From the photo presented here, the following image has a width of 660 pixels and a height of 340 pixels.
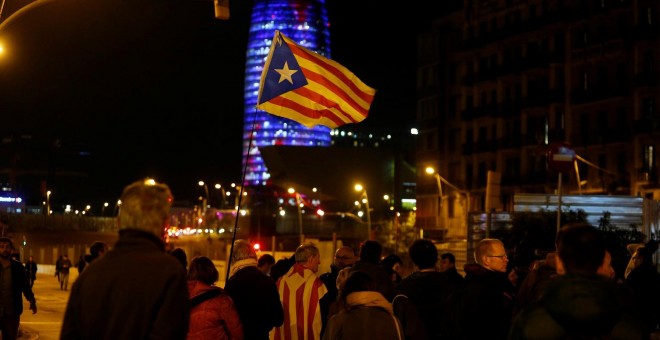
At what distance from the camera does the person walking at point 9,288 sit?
14336 millimetres

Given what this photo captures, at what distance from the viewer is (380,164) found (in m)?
129

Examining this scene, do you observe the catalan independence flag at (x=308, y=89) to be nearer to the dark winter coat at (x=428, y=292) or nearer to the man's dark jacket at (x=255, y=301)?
the man's dark jacket at (x=255, y=301)

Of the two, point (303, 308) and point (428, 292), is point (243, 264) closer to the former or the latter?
point (303, 308)

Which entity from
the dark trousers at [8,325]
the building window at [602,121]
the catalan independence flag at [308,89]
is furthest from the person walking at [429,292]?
the building window at [602,121]

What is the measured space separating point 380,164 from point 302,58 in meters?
113

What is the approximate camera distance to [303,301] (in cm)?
1166

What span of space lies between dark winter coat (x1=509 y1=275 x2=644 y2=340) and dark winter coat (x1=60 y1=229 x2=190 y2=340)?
1673mm

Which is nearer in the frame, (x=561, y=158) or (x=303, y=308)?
(x=303, y=308)

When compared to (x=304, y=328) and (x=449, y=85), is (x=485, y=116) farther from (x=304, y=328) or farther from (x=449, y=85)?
(x=304, y=328)

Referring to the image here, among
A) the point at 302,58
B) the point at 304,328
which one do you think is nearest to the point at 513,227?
the point at 302,58

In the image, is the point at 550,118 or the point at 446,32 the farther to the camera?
the point at 446,32

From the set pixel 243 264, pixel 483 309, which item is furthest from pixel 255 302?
pixel 483 309

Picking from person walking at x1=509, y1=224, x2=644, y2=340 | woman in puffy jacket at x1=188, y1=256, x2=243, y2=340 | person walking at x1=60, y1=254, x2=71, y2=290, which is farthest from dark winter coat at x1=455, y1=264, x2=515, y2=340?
person walking at x1=60, y1=254, x2=71, y2=290

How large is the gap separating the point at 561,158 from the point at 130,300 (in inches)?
773
